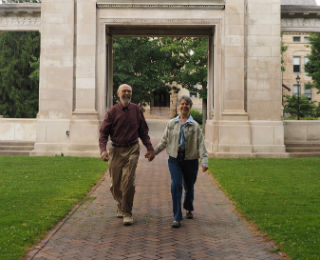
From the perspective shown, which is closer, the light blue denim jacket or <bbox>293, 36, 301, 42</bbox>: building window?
the light blue denim jacket

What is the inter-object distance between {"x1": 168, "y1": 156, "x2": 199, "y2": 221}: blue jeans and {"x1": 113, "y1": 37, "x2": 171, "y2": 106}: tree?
2522cm

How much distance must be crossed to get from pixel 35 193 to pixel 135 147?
3.07 meters

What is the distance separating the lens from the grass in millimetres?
5641

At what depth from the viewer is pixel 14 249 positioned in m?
5.06

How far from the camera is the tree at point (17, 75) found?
39.6 m

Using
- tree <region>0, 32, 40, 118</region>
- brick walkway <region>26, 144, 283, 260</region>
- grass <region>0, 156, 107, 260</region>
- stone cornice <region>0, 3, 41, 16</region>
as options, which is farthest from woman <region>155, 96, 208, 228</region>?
tree <region>0, 32, 40, 118</region>

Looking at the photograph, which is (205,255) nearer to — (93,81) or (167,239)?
(167,239)

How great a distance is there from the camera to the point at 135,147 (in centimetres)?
670

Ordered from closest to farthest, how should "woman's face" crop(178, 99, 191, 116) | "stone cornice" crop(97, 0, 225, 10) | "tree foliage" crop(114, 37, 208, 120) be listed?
"woman's face" crop(178, 99, 191, 116), "stone cornice" crop(97, 0, 225, 10), "tree foliage" crop(114, 37, 208, 120)

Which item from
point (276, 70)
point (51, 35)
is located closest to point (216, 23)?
point (276, 70)

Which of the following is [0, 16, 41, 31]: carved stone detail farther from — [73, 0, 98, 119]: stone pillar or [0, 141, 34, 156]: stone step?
[0, 141, 34, 156]: stone step

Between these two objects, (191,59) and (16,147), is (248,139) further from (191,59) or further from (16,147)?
(191,59)

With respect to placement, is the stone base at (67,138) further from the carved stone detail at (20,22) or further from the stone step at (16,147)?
the carved stone detail at (20,22)

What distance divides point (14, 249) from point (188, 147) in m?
2.83
